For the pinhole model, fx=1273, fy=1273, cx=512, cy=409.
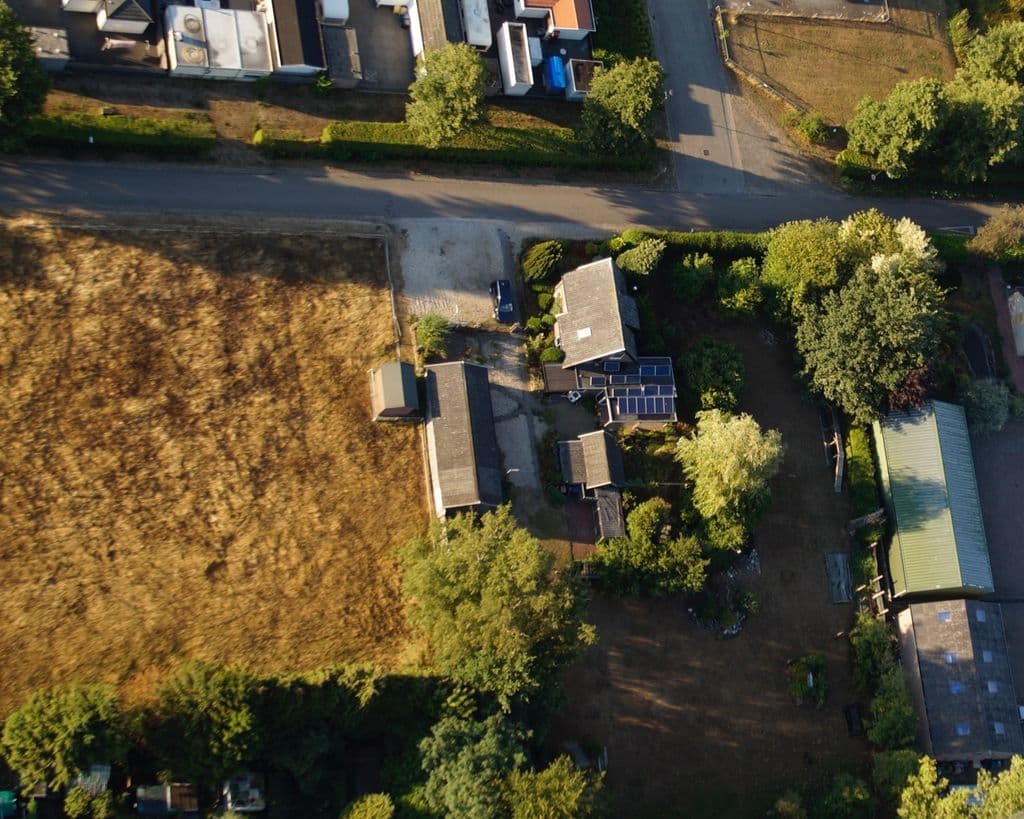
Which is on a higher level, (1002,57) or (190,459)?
(1002,57)

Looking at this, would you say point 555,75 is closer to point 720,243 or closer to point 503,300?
point 720,243

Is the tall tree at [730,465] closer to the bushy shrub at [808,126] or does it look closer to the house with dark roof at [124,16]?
the bushy shrub at [808,126]

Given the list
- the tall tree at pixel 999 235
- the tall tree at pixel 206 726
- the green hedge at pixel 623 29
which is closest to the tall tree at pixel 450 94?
the green hedge at pixel 623 29

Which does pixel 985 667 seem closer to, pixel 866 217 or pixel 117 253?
pixel 866 217

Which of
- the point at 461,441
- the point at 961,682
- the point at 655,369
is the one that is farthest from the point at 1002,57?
the point at 461,441

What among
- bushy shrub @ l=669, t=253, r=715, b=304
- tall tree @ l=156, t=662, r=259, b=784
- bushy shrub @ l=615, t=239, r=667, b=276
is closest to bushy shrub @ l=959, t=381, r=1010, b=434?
bushy shrub @ l=669, t=253, r=715, b=304
